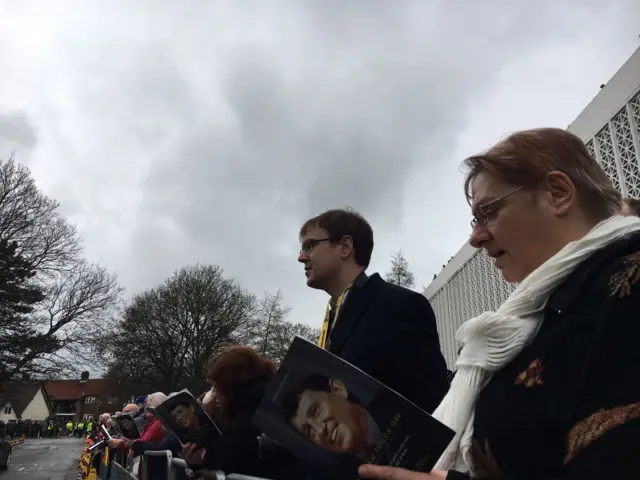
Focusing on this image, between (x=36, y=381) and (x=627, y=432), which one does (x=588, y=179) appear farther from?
(x=36, y=381)

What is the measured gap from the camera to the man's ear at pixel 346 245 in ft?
9.27

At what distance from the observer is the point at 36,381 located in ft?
78.8

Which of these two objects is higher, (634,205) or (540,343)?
(634,205)

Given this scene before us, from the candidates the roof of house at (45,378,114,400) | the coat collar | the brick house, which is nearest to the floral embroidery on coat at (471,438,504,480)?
the coat collar

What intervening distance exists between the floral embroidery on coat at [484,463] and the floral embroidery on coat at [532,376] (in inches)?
6.0

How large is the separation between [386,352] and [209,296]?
31408 mm

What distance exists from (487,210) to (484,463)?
0.64 meters

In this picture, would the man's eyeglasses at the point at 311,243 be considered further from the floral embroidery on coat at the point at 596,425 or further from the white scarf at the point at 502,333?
the floral embroidery on coat at the point at 596,425

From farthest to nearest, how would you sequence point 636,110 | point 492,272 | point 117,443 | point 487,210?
point 492,272
point 636,110
point 117,443
point 487,210

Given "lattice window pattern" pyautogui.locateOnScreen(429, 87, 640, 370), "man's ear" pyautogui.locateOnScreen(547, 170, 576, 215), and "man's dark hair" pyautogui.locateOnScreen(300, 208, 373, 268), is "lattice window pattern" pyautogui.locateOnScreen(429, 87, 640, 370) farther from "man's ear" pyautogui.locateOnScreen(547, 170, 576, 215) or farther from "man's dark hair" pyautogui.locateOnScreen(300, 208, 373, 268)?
"man's dark hair" pyautogui.locateOnScreen(300, 208, 373, 268)

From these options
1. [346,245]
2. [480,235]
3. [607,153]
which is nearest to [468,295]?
[607,153]

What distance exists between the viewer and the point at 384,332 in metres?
2.14

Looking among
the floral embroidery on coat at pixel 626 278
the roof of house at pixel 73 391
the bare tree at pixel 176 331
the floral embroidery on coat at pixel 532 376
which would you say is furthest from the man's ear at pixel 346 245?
the roof of house at pixel 73 391

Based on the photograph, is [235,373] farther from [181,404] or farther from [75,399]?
[75,399]
